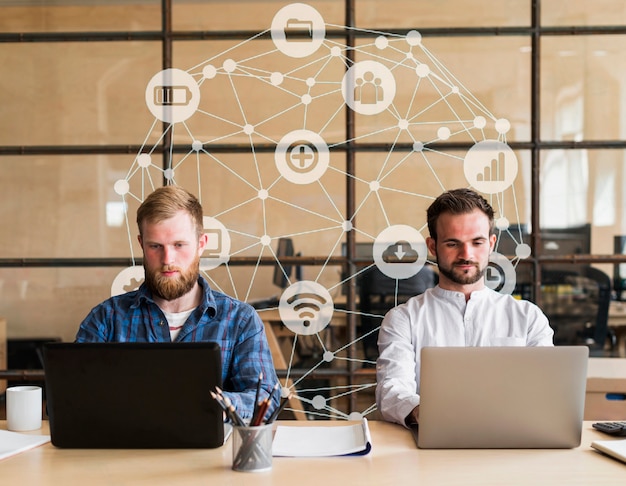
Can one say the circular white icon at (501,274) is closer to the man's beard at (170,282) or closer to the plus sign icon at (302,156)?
the plus sign icon at (302,156)

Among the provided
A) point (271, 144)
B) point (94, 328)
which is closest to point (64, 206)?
point (271, 144)

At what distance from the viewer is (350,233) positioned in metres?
3.31


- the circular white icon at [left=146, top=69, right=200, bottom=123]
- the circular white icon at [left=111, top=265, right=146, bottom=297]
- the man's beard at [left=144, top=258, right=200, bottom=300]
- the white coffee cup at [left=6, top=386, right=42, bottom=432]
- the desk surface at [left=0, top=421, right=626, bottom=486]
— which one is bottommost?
the desk surface at [left=0, top=421, right=626, bottom=486]

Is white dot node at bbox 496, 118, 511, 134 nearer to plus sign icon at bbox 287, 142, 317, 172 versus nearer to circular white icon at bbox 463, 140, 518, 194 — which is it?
circular white icon at bbox 463, 140, 518, 194

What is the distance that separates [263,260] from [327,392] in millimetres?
624

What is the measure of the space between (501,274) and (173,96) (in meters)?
1.57

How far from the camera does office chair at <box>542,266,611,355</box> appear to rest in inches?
131

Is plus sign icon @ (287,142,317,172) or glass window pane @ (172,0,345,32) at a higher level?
glass window pane @ (172,0,345,32)

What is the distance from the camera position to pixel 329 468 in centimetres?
160

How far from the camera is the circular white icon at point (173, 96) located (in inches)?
131

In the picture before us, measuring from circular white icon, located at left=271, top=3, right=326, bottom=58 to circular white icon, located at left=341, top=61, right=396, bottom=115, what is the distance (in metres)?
0.20

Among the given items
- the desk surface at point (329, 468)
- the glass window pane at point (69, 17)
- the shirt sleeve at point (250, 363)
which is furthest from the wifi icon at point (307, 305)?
the desk surface at point (329, 468)

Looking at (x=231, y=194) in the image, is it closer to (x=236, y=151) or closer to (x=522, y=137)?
(x=236, y=151)

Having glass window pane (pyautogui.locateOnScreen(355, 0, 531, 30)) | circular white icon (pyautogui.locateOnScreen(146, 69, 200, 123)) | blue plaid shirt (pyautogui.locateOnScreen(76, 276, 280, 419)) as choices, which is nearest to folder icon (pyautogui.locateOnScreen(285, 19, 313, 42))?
glass window pane (pyautogui.locateOnScreen(355, 0, 531, 30))
